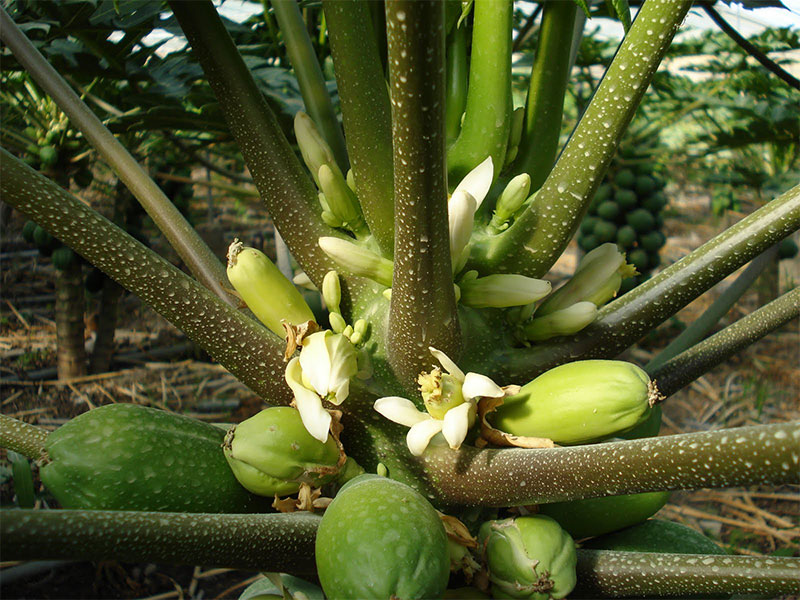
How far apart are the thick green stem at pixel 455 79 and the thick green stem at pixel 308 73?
0.67 feet

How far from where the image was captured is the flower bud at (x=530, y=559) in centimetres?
85

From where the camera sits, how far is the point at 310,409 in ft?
2.85

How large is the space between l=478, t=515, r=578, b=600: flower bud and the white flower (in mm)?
342

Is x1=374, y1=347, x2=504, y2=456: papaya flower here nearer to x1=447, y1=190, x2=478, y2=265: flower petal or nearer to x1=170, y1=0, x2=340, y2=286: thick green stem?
x1=447, y1=190, x2=478, y2=265: flower petal

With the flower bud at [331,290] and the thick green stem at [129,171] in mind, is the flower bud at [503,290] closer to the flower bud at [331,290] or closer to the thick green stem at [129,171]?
the flower bud at [331,290]

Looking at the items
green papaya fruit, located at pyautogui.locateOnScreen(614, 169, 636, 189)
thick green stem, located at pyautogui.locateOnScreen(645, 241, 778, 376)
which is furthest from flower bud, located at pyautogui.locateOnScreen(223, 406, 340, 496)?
green papaya fruit, located at pyautogui.locateOnScreen(614, 169, 636, 189)

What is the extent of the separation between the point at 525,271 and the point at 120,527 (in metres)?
0.61

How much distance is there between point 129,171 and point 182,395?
146cm

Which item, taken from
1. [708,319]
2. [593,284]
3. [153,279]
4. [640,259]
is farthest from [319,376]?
[640,259]

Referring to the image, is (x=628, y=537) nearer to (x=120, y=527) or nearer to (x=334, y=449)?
(x=334, y=449)

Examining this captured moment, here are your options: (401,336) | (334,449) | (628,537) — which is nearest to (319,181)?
(401,336)

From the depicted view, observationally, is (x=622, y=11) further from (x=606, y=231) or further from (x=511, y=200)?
(x=606, y=231)

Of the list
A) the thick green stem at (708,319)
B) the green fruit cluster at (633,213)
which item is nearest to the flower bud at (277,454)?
the thick green stem at (708,319)

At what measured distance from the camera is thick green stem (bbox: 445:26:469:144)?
1080mm
